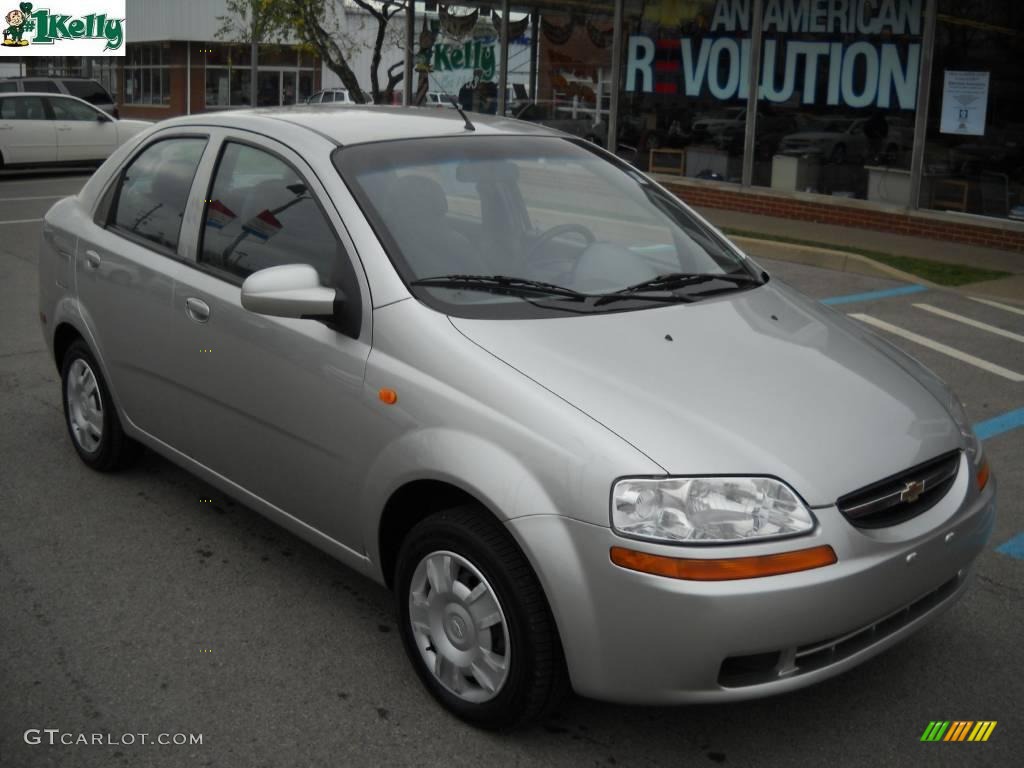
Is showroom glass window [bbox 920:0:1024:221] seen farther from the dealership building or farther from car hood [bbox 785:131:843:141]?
car hood [bbox 785:131:843:141]

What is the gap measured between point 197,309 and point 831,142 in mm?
12144

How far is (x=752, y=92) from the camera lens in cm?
1566

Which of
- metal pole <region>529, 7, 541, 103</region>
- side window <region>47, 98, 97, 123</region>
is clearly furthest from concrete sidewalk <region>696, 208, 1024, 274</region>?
side window <region>47, 98, 97, 123</region>

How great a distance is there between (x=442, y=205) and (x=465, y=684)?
62.8 inches

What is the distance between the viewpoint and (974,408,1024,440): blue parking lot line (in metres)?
6.42

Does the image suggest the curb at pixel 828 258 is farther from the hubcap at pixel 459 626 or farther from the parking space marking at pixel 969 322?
the hubcap at pixel 459 626

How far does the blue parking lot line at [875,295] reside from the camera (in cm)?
1008

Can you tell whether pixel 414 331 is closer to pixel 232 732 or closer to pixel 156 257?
pixel 232 732

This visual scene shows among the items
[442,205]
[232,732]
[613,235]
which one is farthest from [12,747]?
[613,235]

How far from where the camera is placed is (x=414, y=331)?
140 inches

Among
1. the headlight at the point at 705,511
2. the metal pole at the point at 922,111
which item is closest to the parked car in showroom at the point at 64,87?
the metal pole at the point at 922,111

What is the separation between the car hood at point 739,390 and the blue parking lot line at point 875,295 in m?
6.22

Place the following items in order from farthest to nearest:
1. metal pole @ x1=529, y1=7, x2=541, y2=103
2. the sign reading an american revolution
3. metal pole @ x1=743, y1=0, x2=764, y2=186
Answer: metal pole @ x1=529, y1=7, x2=541, y2=103 < metal pole @ x1=743, y1=0, x2=764, y2=186 < the sign reading an american revolution

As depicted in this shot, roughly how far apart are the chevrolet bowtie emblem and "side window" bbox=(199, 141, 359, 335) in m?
1.70
